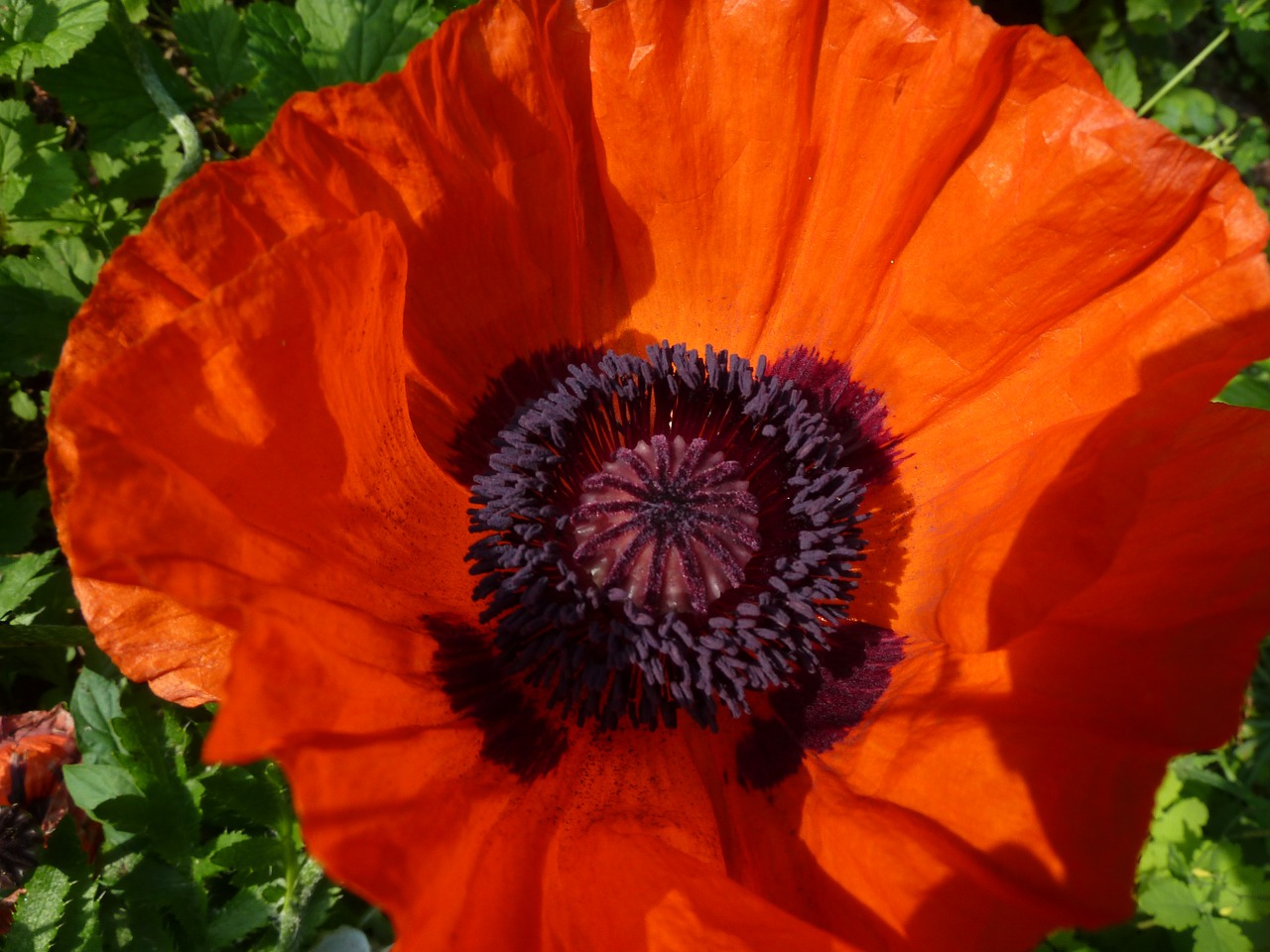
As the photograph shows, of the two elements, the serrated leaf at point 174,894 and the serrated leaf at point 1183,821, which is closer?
the serrated leaf at point 174,894

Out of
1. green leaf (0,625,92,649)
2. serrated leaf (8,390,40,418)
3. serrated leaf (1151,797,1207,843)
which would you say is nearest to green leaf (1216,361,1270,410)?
serrated leaf (1151,797,1207,843)

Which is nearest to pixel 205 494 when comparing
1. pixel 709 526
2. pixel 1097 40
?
pixel 709 526

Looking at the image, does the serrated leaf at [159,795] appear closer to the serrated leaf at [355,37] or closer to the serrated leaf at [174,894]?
the serrated leaf at [174,894]

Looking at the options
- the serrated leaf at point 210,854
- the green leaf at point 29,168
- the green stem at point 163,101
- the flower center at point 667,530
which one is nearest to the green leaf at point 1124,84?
the flower center at point 667,530

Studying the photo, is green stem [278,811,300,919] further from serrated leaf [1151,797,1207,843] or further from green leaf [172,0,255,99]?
serrated leaf [1151,797,1207,843]

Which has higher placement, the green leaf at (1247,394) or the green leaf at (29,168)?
the green leaf at (29,168)

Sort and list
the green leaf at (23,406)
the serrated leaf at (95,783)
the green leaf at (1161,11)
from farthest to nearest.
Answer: the green leaf at (1161,11)
the green leaf at (23,406)
the serrated leaf at (95,783)

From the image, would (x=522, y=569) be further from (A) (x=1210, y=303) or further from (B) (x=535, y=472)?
(A) (x=1210, y=303)
